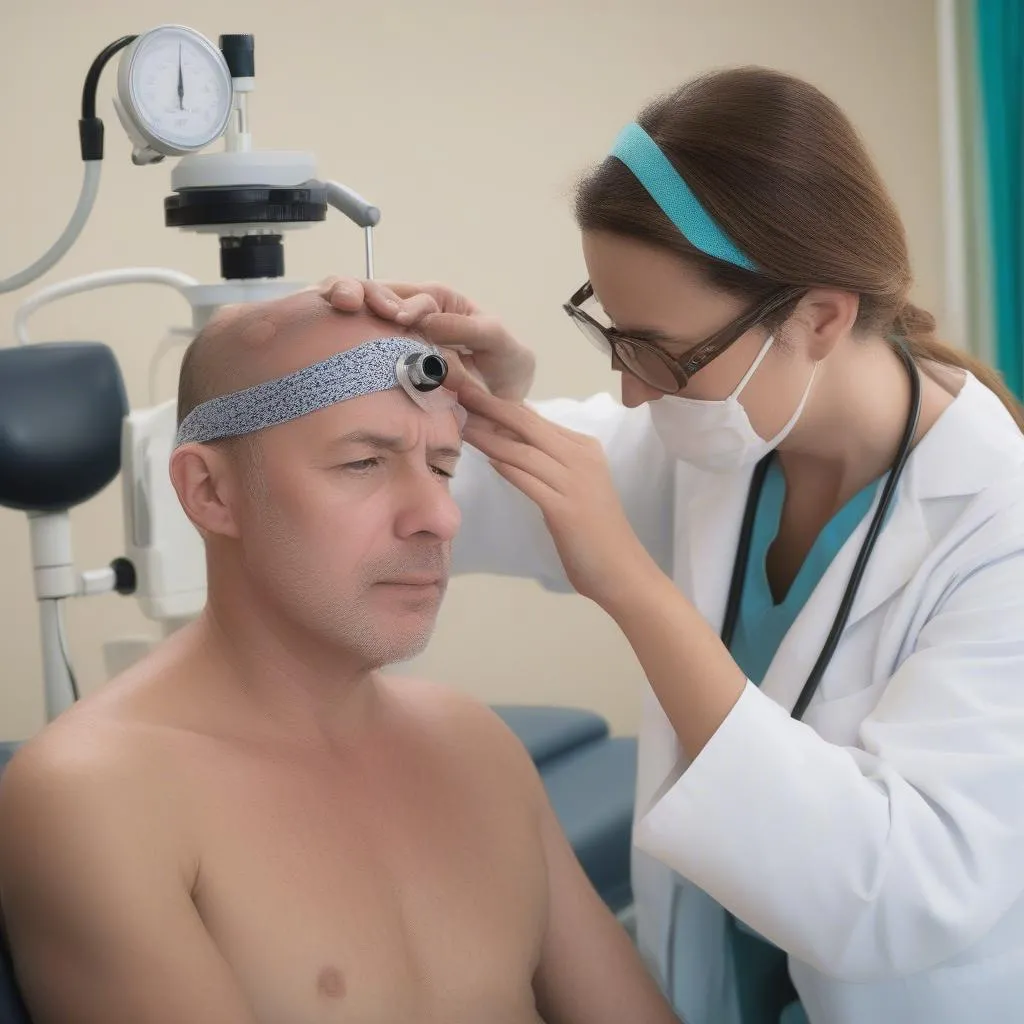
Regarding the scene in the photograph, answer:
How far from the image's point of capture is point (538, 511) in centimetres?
187

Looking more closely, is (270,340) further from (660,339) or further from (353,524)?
(660,339)

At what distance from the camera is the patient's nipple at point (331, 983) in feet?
4.02

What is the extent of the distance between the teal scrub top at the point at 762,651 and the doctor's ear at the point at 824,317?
0.26 m

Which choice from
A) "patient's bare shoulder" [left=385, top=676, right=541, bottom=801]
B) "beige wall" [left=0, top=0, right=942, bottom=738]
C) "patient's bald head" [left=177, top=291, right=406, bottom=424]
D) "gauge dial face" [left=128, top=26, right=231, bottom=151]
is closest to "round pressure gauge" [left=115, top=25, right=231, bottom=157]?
"gauge dial face" [left=128, top=26, right=231, bottom=151]

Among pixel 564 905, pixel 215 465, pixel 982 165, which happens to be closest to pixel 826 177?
pixel 215 465

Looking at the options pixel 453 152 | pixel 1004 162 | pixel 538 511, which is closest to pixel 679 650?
pixel 538 511

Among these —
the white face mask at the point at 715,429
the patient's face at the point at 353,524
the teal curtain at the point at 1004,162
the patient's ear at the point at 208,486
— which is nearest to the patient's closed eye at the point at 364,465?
the patient's face at the point at 353,524

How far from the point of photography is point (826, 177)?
4.75 feet

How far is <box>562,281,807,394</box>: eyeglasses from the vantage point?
1.45m

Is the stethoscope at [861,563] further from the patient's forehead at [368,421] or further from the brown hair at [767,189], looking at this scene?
the patient's forehead at [368,421]

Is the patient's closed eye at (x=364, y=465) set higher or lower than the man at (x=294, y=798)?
higher

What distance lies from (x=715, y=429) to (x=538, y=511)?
0.37 metres

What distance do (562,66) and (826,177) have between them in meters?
2.17

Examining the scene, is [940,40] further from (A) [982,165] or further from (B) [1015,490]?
(B) [1015,490]
